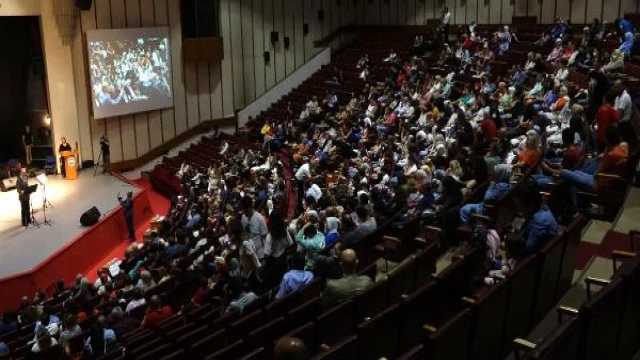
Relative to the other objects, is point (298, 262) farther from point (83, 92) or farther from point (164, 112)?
point (164, 112)

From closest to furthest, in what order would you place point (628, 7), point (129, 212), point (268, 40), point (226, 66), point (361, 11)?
point (129, 212), point (628, 7), point (226, 66), point (268, 40), point (361, 11)

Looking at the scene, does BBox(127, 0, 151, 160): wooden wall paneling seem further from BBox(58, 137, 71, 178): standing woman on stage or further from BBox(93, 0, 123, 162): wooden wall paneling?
BBox(58, 137, 71, 178): standing woman on stage

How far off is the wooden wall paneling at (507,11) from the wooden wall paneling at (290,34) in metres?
6.50

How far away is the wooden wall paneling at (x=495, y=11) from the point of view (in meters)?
18.0

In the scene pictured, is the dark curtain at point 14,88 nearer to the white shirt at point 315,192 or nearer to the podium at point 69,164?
the podium at point 69,164

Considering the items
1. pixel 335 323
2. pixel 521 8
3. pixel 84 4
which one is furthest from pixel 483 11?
pixel 335 323

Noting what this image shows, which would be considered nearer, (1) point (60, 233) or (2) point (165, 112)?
(1) point (60, 233)

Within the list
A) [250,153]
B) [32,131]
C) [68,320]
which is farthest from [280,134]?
[68,320]

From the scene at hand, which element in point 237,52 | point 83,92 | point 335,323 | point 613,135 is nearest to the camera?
point 335,323

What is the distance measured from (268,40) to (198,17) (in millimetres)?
2700

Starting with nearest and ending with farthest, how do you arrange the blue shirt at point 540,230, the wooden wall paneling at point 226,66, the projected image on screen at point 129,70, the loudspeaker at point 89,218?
the blue shirt at point 540,230
the loudspeaker at point 89,218
the projected image on screen at point 129,70
the wooden wall paneling at point 226,66

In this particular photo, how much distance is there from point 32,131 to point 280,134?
6.75 meters

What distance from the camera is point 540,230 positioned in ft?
15.6

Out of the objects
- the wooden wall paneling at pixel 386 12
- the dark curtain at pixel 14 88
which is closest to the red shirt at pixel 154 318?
the dark curtain at pixel 14 88
